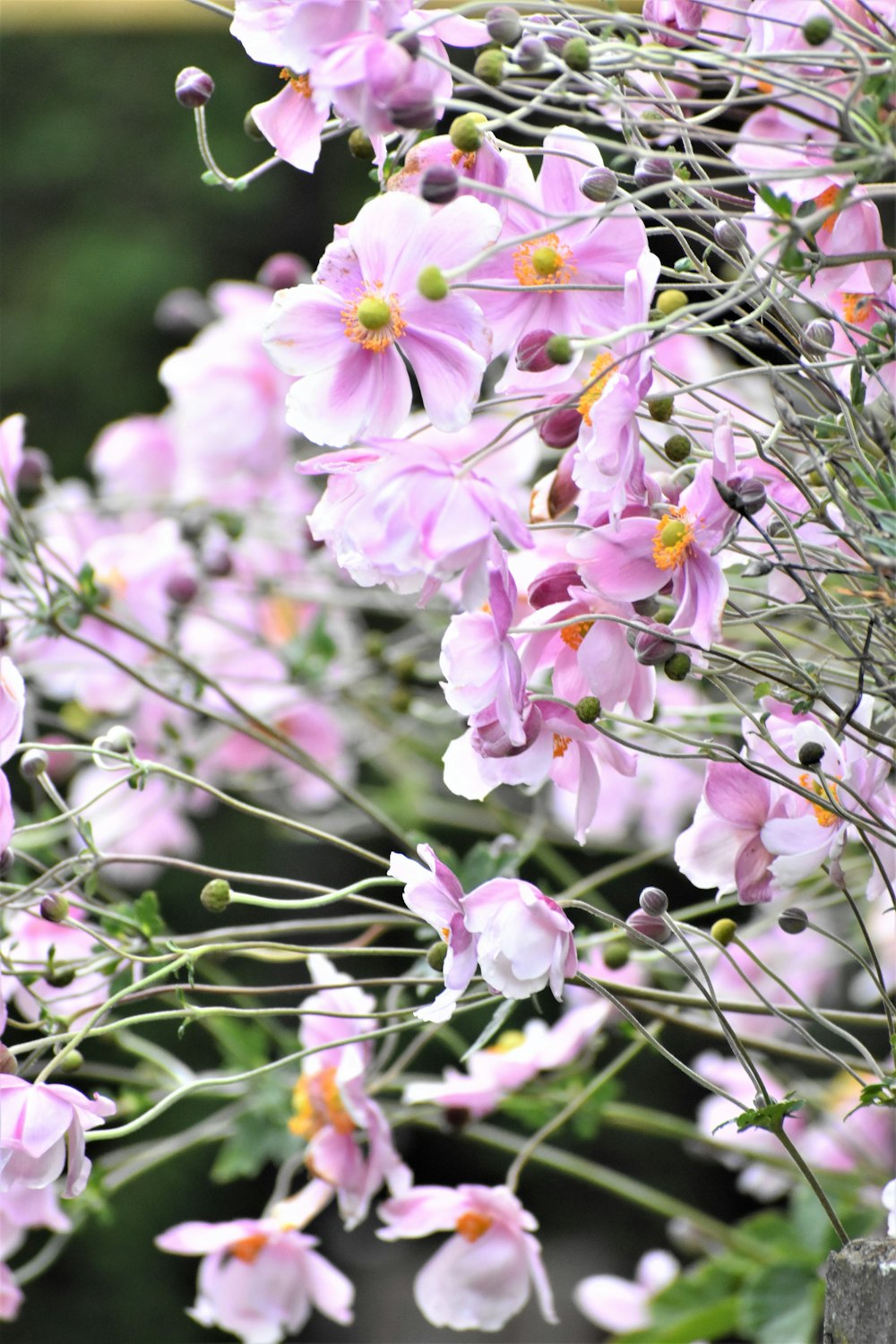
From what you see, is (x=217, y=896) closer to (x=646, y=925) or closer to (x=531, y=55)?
(x=646, y=925)

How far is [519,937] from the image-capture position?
0.39 m

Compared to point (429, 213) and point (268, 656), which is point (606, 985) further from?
point (268, 656)

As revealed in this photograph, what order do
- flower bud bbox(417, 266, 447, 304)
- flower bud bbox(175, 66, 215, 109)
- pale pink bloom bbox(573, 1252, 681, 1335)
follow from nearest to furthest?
flower bud bbox(417, 266, 447, 304)
flower bud bbox(175, 66, 215, 109)
pale pink bloom bbox(573, 1252, 681, 1335)

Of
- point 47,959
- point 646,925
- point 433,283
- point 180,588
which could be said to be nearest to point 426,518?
point 433,283

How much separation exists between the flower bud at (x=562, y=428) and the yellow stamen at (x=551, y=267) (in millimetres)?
37

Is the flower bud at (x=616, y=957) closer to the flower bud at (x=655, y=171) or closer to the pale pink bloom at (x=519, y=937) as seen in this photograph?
the pale pink bloom at (x=519, y=937)

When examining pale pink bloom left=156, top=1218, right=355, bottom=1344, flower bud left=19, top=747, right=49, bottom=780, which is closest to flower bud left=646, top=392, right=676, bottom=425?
flower bud left=19, top=747, right=49, bottom=780

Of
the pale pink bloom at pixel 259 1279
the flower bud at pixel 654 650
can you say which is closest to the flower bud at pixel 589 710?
the flower bud at pixel 654 650

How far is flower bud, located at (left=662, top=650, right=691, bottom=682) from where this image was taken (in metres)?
0.40

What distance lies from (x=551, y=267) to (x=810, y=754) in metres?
Answer: 0.15

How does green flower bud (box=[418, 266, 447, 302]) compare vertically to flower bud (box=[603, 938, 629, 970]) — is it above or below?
above

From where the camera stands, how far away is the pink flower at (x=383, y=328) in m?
0.39

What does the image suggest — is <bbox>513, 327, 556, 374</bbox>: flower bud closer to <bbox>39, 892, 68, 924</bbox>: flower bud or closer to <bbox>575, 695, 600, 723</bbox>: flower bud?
<bbox>575, 695, 600, 723</bbox>: flower bud

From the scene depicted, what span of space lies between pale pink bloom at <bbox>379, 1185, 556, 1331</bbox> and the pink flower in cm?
29
